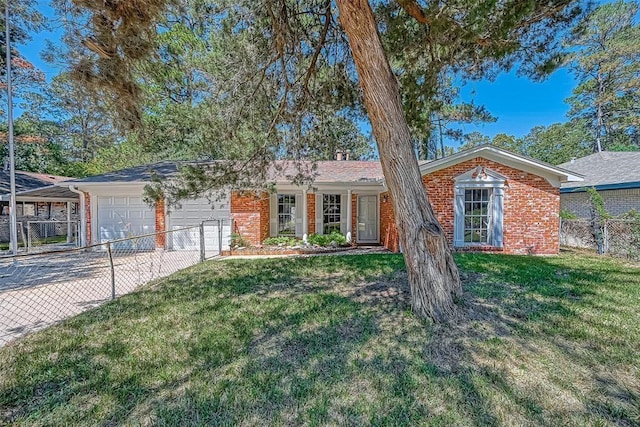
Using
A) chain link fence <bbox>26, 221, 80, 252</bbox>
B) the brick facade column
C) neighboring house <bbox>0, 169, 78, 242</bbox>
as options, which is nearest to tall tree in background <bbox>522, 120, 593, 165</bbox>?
the brick facade column

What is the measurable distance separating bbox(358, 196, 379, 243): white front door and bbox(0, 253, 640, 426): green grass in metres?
6.96

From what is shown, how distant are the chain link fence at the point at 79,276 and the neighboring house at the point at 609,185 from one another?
13.7 m

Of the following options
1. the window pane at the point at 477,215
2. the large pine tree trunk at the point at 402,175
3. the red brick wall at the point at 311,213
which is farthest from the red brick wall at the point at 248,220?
the large pine tree trunk at the point at 402,175

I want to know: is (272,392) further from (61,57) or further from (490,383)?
(61,57)

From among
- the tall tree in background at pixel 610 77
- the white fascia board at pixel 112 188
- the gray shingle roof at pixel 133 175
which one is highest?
the tall tree in background at pixel 610 77

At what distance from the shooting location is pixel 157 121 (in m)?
15.3

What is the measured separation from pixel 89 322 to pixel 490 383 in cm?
500

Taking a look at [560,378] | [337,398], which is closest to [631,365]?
[560,378]

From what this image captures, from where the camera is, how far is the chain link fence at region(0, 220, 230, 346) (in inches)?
183

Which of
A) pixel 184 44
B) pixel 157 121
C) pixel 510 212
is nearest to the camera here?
pixel 510 212

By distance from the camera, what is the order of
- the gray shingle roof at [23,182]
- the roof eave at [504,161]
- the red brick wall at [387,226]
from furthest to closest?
the gray shingle roof at [23,182] < the red brick wall at [387,226] < the roof eave at [504,161]

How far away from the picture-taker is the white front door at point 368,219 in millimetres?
12219

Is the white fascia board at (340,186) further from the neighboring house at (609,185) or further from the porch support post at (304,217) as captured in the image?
the neighboring house at (609,185)

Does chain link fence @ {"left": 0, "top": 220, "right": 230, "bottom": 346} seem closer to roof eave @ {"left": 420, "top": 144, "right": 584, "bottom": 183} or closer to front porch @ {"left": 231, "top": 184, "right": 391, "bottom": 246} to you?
front porch @ {"left": 231, "top": 184, "right": 391, "bottom": 246}
